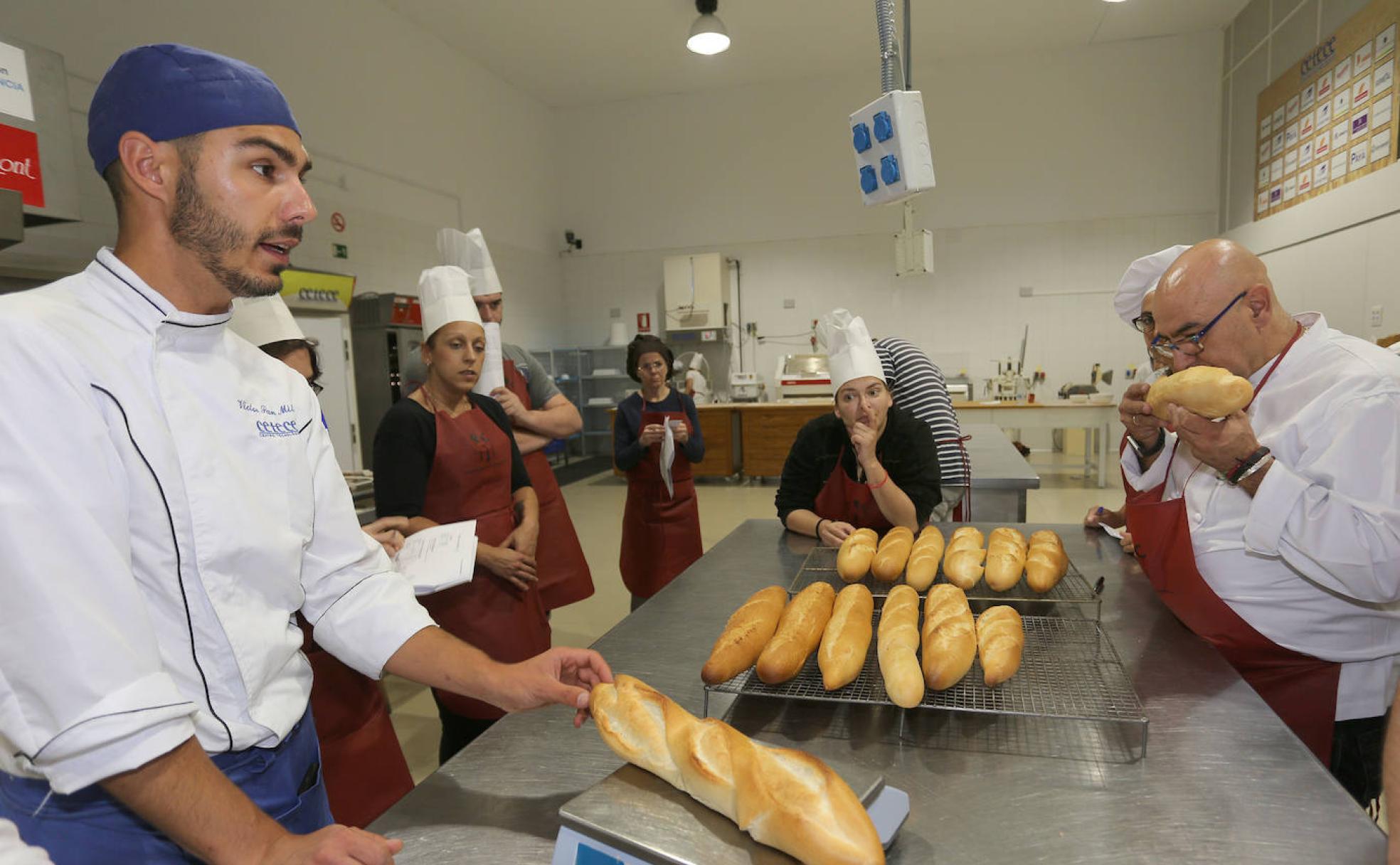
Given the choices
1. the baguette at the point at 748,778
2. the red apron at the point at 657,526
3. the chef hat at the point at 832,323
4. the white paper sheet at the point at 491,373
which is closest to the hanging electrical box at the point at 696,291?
the red apron at the point at 657,526

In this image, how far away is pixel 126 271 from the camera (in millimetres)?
923

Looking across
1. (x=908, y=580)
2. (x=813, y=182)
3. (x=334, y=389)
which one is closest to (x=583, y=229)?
(x=813, y=182)

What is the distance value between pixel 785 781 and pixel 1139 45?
9.50 m

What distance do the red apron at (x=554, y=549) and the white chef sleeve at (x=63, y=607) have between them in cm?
219

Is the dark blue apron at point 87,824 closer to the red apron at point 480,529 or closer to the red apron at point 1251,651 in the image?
the red apron at point 480,529

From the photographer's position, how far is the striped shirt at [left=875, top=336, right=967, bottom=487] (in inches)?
114

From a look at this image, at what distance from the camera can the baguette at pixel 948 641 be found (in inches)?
43.5

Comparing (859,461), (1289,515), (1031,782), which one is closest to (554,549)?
(859,461)

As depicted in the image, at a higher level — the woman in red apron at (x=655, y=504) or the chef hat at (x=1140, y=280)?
the chef hat at (x=1140, y=280)

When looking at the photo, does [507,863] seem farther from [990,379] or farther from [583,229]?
[583,229]

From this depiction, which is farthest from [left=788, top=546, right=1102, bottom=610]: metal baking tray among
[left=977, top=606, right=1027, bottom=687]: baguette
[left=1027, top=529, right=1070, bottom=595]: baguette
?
[left=977, top=606, right=1027, bottom=687]: baguette

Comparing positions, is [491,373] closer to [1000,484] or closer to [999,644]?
[1000,484]

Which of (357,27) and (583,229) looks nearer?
(357,27)

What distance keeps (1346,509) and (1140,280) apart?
1.14 metres
